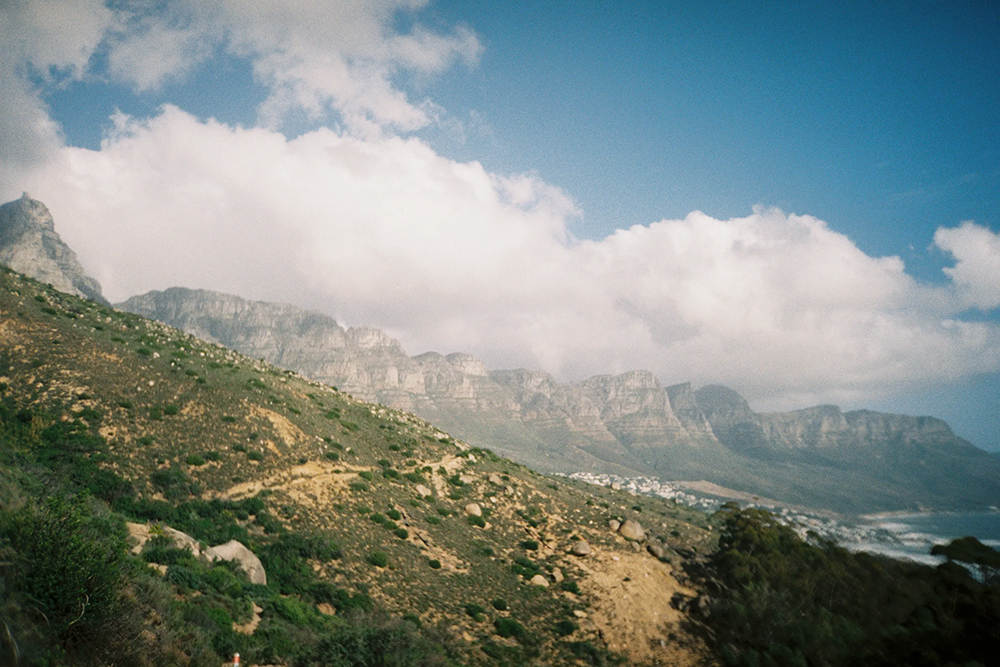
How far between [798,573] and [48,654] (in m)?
38.7

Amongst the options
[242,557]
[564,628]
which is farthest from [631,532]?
[242,557]

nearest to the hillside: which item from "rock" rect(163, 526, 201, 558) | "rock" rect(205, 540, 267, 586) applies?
"rock" rect(163, 526, 201, 558)

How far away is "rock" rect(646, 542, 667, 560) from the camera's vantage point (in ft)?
116

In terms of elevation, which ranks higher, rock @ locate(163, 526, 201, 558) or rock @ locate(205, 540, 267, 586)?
rock @ locate(163, 526, 201, 558)

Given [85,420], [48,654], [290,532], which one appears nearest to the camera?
[48,654]

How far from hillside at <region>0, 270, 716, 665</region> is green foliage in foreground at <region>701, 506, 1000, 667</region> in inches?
132

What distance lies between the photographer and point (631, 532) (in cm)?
3772

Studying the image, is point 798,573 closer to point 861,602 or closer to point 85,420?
point 861,602

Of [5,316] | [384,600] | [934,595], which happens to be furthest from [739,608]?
[5,316]

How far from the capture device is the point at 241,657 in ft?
41.6

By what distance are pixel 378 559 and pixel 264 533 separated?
6.69m

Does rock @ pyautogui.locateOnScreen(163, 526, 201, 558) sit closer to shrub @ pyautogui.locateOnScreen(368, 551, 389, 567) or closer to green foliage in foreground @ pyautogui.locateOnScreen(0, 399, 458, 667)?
→ green foliage in foreground @ pyautogui.locateOnScreen(0, 399, 458, 667)

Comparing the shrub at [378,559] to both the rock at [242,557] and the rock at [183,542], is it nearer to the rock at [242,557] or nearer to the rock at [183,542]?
the rock at [242,557]

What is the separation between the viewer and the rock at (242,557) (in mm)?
19125
